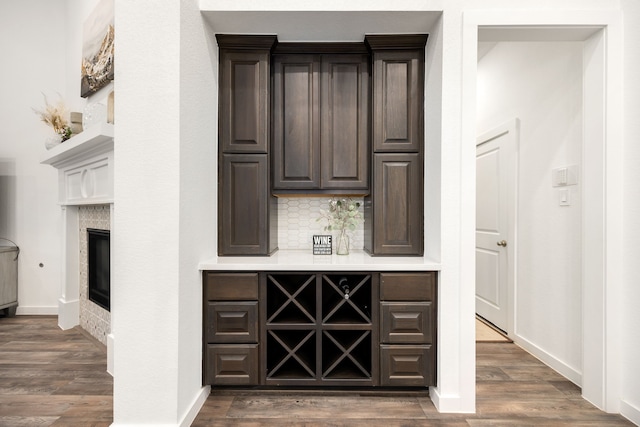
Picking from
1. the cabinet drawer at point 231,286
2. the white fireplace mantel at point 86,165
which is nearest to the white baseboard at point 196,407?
the cabinet drawer at point 231,286

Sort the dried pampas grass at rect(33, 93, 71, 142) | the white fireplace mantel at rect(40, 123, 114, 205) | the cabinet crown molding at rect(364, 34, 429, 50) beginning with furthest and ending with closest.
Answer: the dried pampas grass at rect(33, 93, 71, 142)
the white fireplace mantel at rect(40, 123, 114, 205)
the cabinet crown molding at rect(364, 34, 429, 50)

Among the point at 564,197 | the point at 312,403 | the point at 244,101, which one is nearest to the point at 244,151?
the point at 244,101

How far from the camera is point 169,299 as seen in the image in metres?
1.84

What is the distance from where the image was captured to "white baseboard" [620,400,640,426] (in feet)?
6.50

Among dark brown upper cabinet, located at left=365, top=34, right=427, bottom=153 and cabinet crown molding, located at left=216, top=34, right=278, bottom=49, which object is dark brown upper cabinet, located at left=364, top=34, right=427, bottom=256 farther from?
cabinet crown molding, located at left=216, top=34, right=278, bottom=49

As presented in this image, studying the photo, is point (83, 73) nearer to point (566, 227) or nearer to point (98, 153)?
point (98, 153)

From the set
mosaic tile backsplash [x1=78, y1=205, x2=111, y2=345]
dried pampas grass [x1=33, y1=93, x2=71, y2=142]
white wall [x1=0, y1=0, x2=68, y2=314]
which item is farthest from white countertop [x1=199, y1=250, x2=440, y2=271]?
white wall [x1=0, y1=0, x2=68, y2=314]

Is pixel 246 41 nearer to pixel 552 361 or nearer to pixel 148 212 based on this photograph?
pixel 148 212

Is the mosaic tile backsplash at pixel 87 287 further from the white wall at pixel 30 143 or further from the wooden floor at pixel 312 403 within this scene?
the white wall at pixel 30 143

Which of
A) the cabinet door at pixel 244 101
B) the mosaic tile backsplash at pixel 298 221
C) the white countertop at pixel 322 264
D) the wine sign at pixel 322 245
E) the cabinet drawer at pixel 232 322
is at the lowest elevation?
the cabinet drawer at pixel 232 322

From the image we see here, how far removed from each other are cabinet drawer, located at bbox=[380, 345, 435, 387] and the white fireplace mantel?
2.34 meters

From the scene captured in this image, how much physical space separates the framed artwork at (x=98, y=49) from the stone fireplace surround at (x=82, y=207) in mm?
625

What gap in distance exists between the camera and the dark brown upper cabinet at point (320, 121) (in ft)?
8.50

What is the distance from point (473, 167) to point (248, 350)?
1.81 metres
